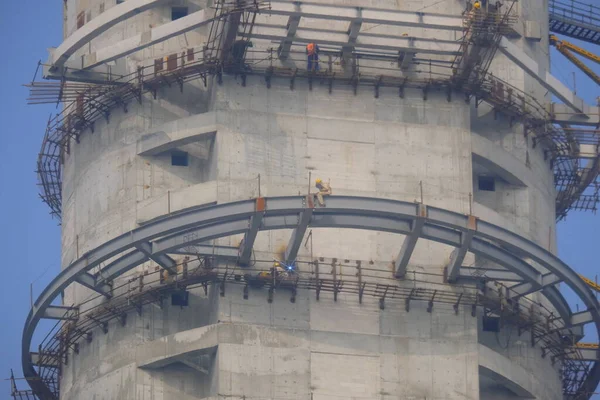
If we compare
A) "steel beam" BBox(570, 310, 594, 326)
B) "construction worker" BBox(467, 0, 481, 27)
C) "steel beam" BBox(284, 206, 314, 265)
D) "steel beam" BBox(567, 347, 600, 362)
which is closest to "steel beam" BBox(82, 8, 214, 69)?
"steel beam" BBox(284, 206, 314, 265)

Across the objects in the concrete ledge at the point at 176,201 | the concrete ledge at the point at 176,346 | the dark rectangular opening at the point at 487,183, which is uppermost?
the dark rectangular opening at the point at 487,183

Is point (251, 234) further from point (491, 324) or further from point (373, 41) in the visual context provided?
point (491, 324)

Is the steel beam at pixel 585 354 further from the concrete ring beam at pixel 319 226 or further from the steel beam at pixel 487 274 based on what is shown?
the steel beam at pixel 487 274

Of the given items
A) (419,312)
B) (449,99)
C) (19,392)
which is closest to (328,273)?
(419,312)

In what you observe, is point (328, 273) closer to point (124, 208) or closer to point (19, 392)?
point (124, 208)

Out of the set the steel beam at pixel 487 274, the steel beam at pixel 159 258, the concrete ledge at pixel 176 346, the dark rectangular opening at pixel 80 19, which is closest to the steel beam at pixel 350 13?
the steel beam at pixel 487 274
